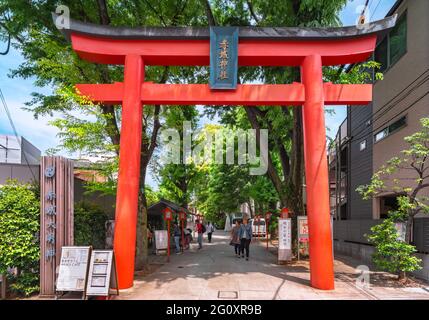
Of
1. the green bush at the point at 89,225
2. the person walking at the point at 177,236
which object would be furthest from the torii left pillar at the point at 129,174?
the person walking at the point at 177,236

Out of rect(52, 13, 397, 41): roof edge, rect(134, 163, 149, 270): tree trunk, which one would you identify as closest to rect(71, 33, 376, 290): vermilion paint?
rect(52, 13, 397, 41): roof edge

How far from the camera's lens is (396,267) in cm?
1034

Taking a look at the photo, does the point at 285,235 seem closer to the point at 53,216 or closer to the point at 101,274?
the point at 101,274

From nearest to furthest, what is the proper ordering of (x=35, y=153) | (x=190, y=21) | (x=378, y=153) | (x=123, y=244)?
(x=123, y=244) < (x=190, y=21) < (x=378, y=153) < (x=35, y=153)

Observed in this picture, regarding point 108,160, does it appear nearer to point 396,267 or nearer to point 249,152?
point 396,267

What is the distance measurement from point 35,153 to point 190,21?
14.9m

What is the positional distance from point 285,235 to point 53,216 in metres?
9.36

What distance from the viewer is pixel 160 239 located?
17.9 meters

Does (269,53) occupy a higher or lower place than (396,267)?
higher


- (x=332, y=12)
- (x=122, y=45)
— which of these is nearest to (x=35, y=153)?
(x=122, y=45)

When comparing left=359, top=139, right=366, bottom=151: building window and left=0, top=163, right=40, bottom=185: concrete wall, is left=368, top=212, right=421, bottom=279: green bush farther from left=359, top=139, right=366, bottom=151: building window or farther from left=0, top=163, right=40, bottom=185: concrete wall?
left=0, top=163, right=40, bottom=185: concrete wall

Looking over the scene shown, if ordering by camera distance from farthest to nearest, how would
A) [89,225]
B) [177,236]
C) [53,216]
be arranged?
[177,236]
[89,225]
[53,216]

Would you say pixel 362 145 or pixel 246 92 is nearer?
pixel 246 92

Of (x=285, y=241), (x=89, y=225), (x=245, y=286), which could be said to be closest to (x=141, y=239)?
(x=89, y=225)
